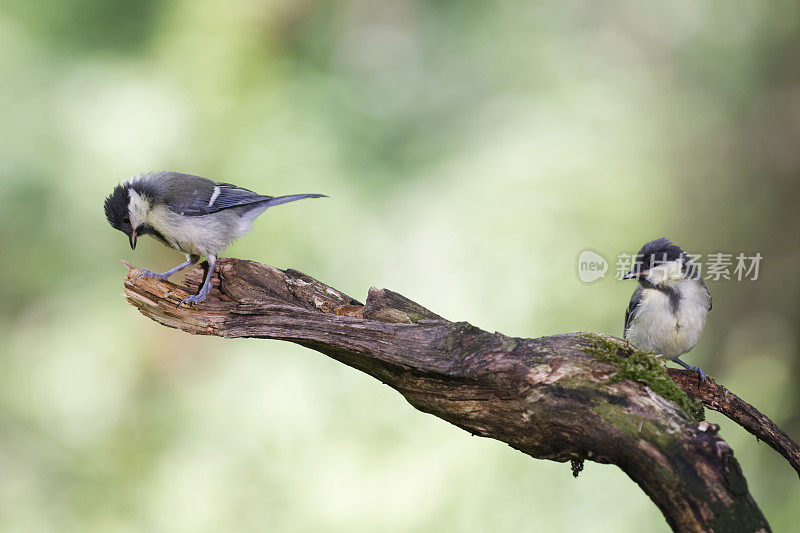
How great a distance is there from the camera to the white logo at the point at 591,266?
13.1ft

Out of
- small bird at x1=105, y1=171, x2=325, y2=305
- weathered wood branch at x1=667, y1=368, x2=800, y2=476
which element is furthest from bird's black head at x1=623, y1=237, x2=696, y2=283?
A: small bird at x1=105, y1=171, x2=325, y2=305

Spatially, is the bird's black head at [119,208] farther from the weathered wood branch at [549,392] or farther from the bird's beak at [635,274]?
the bird's beak at [635,274]

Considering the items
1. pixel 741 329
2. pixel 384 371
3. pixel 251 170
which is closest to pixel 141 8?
pixel 251 170

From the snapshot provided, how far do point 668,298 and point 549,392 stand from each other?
39.6 inches

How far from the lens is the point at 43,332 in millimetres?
3926

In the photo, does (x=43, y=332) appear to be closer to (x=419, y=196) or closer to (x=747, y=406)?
(x=419, y=196)

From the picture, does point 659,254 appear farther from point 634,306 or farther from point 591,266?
point 591,266

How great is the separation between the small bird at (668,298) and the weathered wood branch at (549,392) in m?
0.76

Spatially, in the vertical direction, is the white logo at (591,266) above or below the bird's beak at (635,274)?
above

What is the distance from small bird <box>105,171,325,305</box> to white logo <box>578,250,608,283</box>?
195cm

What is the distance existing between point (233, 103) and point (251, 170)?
45cm

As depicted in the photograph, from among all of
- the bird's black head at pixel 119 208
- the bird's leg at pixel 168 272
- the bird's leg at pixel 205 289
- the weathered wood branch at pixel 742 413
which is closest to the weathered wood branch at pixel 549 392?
the bird's leg at pixel 205 289

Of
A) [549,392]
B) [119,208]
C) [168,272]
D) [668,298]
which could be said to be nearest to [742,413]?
[668,298]

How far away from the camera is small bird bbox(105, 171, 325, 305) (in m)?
2.66
